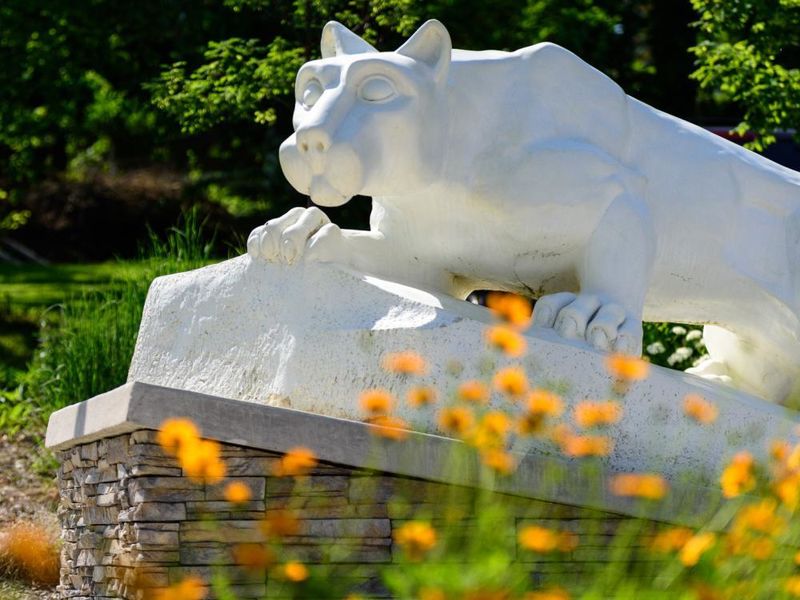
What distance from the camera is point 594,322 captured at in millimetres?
4055

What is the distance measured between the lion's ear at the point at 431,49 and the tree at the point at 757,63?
409 cm

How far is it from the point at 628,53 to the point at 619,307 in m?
10.2

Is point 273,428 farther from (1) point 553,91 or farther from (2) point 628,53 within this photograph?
(2) point 628,53

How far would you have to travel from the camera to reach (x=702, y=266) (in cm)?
450

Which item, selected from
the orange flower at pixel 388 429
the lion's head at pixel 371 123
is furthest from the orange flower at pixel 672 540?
the lion's head at pixel 371 123

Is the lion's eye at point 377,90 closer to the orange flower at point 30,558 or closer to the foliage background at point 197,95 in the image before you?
the orange flower at point 30,558

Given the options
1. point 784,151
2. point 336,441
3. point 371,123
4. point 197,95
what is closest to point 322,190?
point 371,123

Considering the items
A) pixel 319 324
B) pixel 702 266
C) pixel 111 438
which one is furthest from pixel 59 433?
pixel 702 266

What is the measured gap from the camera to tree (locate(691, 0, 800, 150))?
26.0ft

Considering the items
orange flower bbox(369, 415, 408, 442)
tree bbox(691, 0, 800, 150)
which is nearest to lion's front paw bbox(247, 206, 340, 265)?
orange flower bbox(369, 415, 408, 442)

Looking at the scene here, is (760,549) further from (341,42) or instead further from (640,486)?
(341,42)

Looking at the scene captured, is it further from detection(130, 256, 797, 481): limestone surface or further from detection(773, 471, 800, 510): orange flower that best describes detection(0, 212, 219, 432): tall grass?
detection(773, 471, 800, 510): orange flower

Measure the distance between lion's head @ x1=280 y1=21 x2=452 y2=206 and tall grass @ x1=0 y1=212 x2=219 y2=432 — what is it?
336cm

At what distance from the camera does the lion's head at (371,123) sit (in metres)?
4.01
